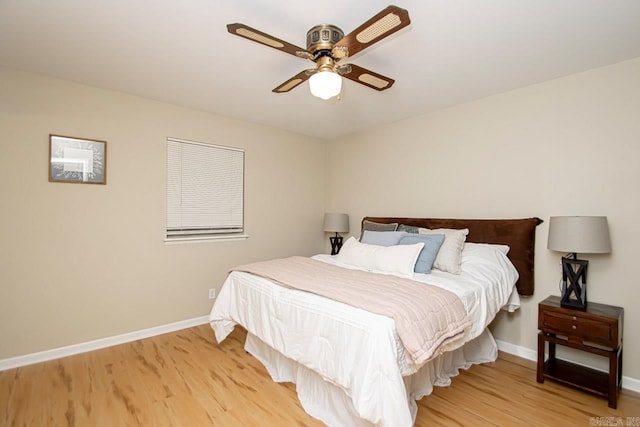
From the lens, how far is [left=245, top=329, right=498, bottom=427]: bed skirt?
1854 millimetres

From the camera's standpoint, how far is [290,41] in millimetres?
2096

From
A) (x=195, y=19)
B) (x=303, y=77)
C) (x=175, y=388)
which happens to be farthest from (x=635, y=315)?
(x=195, y=19)

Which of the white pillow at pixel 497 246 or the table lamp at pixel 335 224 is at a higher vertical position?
the table lamp at pixel 335 224

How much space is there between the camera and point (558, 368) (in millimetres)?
2459

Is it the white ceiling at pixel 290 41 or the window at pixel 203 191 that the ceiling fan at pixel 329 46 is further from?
the window at pixel 203 191

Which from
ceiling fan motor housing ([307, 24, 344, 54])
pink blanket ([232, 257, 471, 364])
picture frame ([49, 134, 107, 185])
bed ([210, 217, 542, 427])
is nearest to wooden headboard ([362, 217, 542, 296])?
bed ([210, 217, 542, 427])

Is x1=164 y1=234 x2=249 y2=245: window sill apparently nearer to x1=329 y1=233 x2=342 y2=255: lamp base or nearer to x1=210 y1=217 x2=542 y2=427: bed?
x1=210 y1=217 x2=542 y2=427: bed

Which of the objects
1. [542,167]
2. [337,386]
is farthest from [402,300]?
[542,167]

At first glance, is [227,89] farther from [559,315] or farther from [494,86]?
[559,315]

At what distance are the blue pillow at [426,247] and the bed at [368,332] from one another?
4.1 inches

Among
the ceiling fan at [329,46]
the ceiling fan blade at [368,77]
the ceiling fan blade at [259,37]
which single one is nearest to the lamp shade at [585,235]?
the ceiling fan blade at [368,77]

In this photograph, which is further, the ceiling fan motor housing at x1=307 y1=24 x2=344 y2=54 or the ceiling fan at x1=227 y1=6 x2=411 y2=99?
the ceiling fan motor housing at x1=307 y1=24 x2=344 y2=54

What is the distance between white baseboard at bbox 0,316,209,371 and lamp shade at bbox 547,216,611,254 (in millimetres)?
3662

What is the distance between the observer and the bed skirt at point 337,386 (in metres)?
1.85
